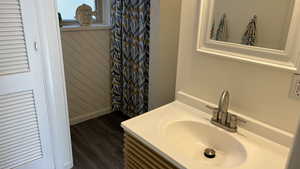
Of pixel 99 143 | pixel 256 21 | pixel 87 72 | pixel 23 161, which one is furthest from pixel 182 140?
pixel 87 72

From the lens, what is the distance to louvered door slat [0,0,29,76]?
4.45ft

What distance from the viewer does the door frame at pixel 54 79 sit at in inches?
59.4

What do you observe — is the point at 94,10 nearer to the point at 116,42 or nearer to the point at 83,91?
the point at 116,42

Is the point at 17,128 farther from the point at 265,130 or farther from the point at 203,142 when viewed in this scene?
the point at 265,130

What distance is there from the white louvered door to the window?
1.09 m

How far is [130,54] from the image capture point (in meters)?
2.54

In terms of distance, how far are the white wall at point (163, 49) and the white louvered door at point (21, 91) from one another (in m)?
0.96

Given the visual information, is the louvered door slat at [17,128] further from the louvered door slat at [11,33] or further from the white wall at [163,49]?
the white wall at [163,49]

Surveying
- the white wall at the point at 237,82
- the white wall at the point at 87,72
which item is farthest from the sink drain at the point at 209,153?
the white wall at the point at 87,72

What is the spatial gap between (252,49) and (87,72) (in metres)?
1.98

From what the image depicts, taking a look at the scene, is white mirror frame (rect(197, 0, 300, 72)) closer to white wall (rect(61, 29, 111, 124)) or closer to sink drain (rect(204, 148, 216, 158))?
sink drain (rect(204, 148, 216, 158))

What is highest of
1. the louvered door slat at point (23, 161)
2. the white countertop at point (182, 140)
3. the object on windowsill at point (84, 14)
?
the object on windowsill at point (84, 14)

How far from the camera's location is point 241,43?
3.55 ft

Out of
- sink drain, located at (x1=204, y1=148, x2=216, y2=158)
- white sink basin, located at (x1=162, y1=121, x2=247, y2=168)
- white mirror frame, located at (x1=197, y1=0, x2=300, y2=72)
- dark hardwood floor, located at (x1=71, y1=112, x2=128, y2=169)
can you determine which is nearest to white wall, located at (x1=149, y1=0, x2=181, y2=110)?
dark hardwood floor, located at (x1=71, y1=112, x2=128, y2=169)
